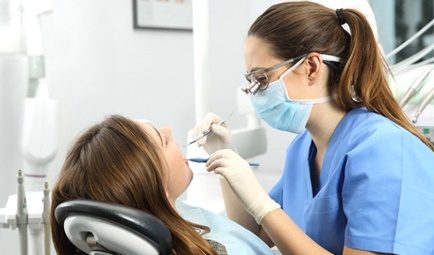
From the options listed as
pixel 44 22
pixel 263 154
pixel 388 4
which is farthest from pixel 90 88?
pixel 388 4

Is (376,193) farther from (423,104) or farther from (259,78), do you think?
(423,104)

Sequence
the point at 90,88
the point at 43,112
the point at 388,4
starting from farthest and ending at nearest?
the point at 388,4 < the point at 90,88 < the point at 43,112

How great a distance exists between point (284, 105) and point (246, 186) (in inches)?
8.8

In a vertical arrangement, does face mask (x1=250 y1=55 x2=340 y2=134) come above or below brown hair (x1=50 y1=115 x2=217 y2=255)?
above

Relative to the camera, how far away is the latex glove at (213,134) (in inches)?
68.5

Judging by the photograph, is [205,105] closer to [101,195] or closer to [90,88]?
[90,88]

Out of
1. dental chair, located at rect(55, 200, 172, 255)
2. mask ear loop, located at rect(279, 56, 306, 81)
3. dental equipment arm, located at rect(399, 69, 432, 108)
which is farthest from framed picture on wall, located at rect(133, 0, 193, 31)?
dental chair, located at rect(55, 200, 172, 255)

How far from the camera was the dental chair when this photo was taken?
0.97m

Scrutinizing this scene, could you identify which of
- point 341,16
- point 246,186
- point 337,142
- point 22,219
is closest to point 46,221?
point 22,219

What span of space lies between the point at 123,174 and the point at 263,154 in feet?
5.25

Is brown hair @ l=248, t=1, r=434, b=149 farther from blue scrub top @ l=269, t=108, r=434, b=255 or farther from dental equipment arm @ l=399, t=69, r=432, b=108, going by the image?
dental equipment arm @ l=399, t=69, r=432, b=108

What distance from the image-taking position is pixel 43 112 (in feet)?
6.87

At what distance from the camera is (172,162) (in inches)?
53.0

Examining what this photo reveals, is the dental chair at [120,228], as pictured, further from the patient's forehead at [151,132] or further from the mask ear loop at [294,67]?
the mask ear loop at [294,67]
